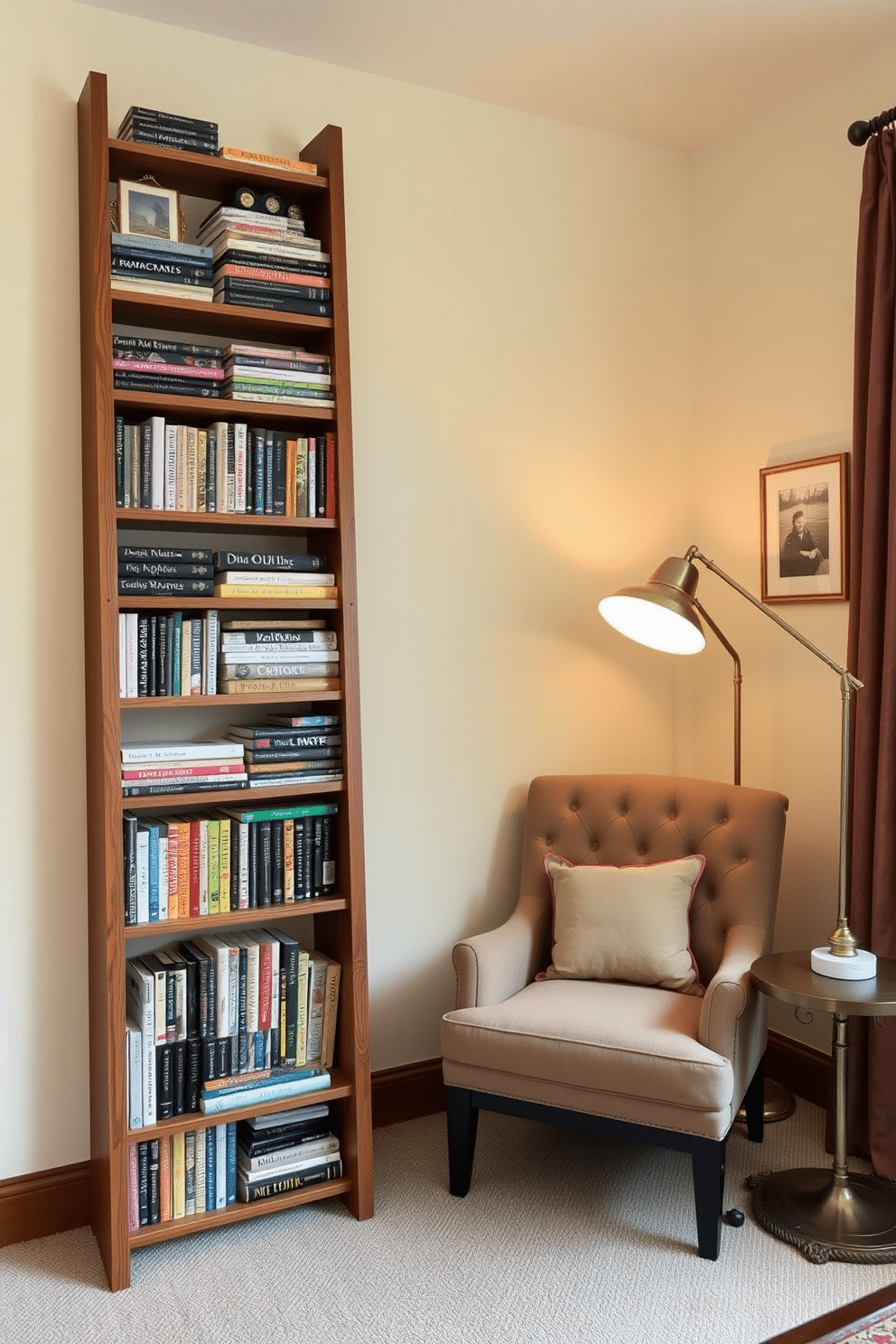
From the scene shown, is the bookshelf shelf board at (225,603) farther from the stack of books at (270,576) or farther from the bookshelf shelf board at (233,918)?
the bookshelf shelf board at (233,918)

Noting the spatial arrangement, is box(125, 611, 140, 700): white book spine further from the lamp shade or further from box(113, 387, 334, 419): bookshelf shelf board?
the lamp shade

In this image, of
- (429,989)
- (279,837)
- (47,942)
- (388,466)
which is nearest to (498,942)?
(429,989)

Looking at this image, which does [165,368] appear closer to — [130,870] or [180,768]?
[180,768]

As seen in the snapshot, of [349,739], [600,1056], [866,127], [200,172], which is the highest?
[866,127]

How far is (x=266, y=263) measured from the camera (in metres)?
2.44

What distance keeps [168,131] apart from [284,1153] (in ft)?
7.39

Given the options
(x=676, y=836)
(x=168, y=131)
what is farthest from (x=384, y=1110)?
(x=168, y=131)

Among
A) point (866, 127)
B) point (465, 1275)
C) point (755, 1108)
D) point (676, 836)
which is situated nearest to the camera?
point (465, 1275)

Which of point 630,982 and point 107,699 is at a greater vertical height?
point 107,699

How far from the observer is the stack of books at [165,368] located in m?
2.33

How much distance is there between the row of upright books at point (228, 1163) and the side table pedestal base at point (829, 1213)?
0.98 metres

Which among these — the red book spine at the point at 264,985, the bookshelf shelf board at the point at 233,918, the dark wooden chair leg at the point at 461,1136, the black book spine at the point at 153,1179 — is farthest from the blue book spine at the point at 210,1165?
the dark wooden chair leg at the point at 461,1136

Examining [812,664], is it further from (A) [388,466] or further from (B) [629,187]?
(B) [629,187]

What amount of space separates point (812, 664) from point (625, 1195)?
1.44 meters
